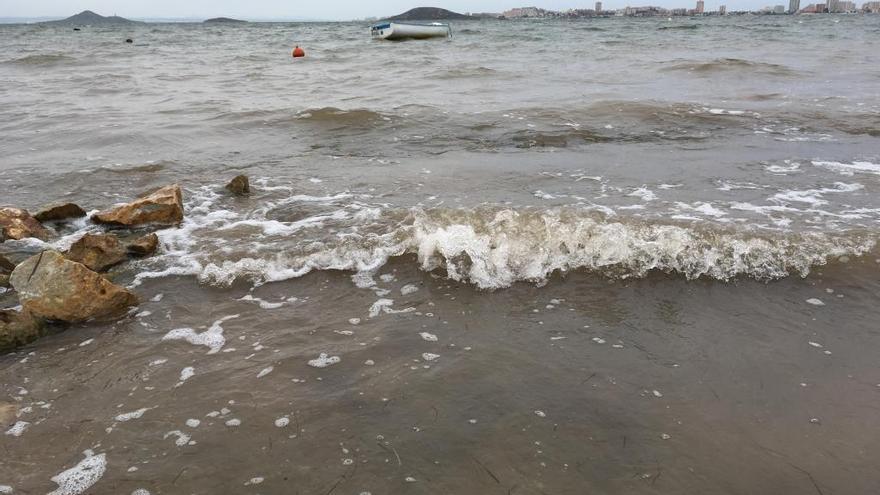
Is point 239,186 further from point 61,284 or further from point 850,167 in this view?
point 850,167

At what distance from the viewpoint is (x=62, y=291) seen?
3.59 metres

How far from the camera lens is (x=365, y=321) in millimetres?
3666

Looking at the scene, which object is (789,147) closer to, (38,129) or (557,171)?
(557,171)

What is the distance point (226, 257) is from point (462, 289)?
6.33 feet

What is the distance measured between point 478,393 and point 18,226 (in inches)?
172

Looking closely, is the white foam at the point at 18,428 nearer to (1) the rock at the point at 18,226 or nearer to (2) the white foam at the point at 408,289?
(2) the white foam at the point at 408,289

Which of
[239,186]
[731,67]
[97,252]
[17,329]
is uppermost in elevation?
[731,67]

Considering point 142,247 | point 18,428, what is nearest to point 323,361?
point 18,428

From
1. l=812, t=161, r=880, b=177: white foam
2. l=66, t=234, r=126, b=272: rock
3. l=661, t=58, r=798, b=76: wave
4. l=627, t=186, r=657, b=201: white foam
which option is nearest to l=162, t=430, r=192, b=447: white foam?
l=66, t=234, r=126, b=272: rock

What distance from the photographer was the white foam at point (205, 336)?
134 inches

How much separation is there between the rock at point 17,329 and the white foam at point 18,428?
816 millimetres

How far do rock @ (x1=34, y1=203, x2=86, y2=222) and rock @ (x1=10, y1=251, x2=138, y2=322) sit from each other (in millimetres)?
1818

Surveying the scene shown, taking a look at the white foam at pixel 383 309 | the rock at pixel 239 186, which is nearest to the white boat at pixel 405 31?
the rock at pixel 239 186

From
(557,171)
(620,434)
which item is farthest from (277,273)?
(557,171)
